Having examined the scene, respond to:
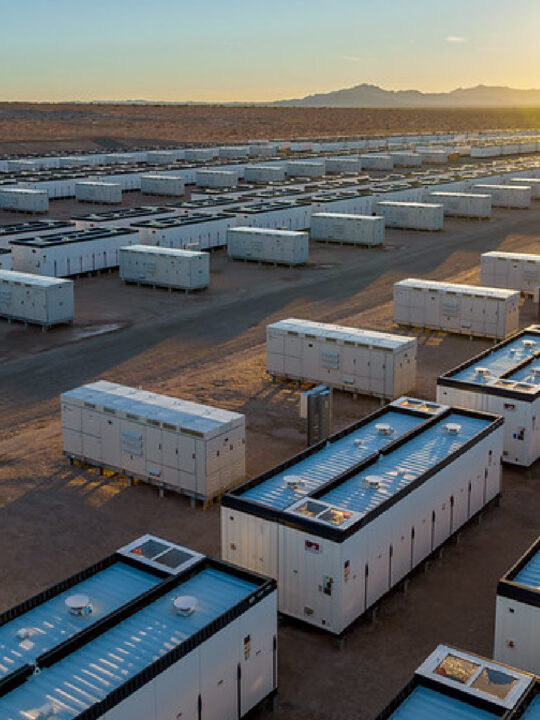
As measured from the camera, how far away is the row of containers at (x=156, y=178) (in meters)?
108

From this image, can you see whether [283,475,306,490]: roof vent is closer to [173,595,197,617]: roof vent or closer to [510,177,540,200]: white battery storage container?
[173,595,197,617]: roof vent

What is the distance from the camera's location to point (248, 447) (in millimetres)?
34500

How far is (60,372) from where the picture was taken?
4391 centimetres

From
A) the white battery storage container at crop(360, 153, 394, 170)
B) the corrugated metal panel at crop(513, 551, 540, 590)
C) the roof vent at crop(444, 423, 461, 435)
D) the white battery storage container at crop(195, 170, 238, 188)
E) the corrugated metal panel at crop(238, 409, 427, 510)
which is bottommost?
the corrugated metal panel at crop(513, 551, 540, 590)

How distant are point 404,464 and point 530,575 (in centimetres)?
649

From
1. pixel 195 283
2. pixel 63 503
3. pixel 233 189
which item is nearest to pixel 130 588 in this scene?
pixel 63 503

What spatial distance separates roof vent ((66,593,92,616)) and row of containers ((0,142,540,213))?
297 ft

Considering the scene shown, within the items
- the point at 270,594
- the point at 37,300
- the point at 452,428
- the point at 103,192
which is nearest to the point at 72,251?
the point at 37,300

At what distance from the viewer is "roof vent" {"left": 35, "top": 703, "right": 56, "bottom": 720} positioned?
50.1ft

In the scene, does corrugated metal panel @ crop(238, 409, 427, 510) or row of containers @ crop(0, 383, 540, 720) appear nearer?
row of containers @ crop(0, 383, 540, 720)

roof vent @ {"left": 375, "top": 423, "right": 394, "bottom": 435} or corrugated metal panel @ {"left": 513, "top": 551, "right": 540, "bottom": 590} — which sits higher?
roof vent @ {"left": 375, "top": 423, "right": 394, "bottom": 435}

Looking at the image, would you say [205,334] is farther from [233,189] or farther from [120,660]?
[233,189]

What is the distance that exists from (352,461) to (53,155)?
14499cm

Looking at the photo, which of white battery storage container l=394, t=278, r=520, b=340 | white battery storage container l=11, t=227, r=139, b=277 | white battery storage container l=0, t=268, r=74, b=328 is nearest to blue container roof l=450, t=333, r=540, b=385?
white battery storage container l=394, t=278, r=520, b=340
